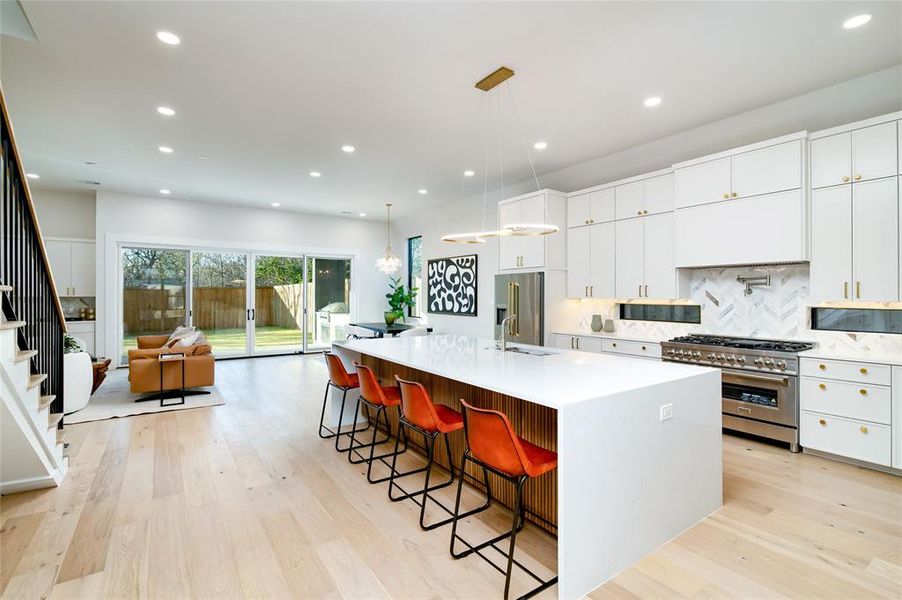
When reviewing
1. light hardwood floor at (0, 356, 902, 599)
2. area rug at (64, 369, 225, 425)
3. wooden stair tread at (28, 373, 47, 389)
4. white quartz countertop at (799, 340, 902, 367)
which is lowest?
light hardwood floor at (0, 356, 902, 599)

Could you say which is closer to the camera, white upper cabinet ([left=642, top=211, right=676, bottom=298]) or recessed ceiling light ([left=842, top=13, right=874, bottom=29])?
recessed ceiling light ([left=842, top=13, right=874, bottom=29])

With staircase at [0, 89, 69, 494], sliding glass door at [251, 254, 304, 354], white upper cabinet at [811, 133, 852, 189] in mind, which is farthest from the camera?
sliding glass door at [251, 254, 304, 354]

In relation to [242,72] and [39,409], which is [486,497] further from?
[242,72]

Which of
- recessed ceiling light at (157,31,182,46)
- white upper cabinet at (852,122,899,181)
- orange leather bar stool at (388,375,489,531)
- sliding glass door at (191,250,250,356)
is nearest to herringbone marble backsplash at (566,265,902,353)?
white upper cabinet at (852,122,899,181)

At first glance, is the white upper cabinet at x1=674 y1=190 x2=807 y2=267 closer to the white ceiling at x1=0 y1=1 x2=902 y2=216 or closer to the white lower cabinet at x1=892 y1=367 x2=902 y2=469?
the white ceiling at x1=0 y1=1 x2=902 y2=216

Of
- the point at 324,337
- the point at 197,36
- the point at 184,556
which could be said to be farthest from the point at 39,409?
the point at 324,337

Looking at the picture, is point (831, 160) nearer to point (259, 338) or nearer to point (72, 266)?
point (259, 338)

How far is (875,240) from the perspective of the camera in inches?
124

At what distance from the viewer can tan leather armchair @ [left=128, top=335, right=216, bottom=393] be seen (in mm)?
5000

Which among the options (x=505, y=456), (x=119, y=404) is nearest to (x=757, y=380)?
(x=505, y=456)

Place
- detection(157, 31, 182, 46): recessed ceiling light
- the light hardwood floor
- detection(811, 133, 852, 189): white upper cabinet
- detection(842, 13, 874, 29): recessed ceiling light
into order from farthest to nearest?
detection(811, 133, 852, 189): white upper cabinet
detection(157, 31, 182, 46): recessed ceiling light
detection(842, 13, 874, 29): recessed ceiling light
the light hardwood floor

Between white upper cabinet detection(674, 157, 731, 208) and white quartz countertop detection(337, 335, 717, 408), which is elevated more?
white upper cabinet detection(674, 157, 731, 208)

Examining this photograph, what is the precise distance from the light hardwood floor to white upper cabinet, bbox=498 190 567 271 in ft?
9.19

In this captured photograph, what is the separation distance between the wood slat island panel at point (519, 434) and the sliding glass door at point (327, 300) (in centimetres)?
638
